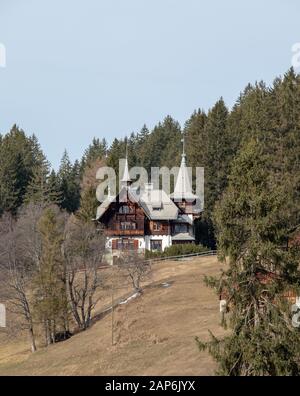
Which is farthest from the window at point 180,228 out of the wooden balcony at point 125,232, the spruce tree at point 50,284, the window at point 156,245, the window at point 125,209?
the spruce tree at point 50,284

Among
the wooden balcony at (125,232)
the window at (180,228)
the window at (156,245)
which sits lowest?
the window at (156,245)

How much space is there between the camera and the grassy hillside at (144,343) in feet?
121

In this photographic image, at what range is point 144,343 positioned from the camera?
42.6 m

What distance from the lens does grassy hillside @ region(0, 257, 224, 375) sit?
36.8 metres

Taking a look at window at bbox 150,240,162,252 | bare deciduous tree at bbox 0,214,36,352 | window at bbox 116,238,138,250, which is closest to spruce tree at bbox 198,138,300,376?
bare deciduous tree at bbox 0,214,36,352

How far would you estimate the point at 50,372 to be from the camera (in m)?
40.9

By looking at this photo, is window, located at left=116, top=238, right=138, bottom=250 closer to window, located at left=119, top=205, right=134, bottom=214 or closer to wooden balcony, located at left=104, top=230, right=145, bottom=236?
wooden balcony, located at left=104, top=230, right=145, bottom=236

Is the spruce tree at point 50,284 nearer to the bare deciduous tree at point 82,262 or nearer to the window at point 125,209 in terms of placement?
the bare deciduous tree at point 82,262

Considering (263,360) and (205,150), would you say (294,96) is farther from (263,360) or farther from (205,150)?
(263,360)

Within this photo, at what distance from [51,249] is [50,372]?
13863 millimetres

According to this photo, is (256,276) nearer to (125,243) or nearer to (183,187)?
(125,243)

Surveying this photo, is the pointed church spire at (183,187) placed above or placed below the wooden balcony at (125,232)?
above

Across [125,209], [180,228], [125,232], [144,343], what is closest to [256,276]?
[144,343]
